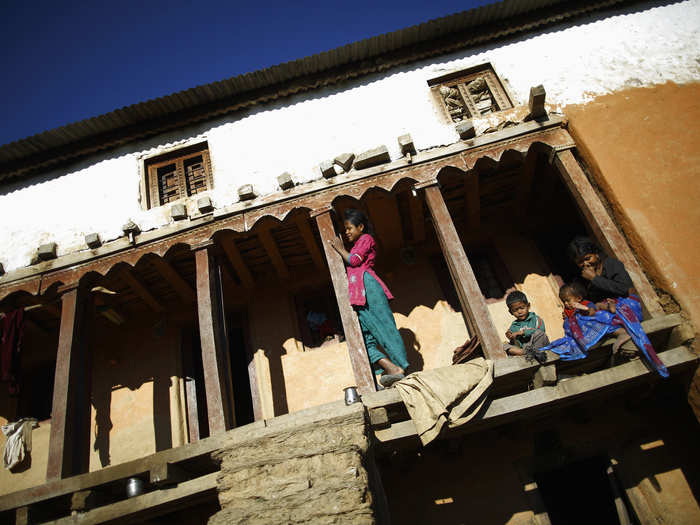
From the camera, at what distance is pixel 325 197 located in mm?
6215

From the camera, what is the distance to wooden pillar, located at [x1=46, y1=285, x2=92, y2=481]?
5.09m

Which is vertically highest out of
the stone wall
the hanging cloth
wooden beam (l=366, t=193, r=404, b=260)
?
wooden beam (l=366, t=193, r=404, b=260)

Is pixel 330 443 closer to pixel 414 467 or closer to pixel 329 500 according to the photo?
pixel 329 500

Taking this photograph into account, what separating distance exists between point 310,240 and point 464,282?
2729mm

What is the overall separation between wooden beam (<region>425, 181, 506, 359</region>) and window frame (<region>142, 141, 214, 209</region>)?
11.6ft

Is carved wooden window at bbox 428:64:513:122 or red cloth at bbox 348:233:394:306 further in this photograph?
carved wooden window at bbox 428:64:513:122

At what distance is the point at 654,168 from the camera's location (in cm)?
554

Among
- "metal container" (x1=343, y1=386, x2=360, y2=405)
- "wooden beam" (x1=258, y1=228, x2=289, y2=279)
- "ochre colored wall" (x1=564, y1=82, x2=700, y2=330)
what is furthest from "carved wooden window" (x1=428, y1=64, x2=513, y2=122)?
"metal container" (x1=343, y1=386, x2=360, y2=405)

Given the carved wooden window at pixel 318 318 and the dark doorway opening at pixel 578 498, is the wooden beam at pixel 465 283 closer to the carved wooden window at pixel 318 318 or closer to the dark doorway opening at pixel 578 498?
the carved wooden window at pixel 318 318

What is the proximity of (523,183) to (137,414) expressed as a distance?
22.9ft

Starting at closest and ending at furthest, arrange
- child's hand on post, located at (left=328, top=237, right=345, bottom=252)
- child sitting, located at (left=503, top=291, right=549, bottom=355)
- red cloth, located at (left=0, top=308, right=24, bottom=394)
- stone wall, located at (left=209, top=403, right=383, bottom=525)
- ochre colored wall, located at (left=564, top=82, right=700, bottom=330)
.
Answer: stone wall, located at (left=209, top=403, right=383, bottom=525)
ochre colored wall, located at (left=564, top=82, right=700, bottom=330)
child sitting, located at (left=503, top=291, right=549, bottom=355)
child's hand on post, located at (left=328, top=237, right=345, bottom=252)
red cloth, located at (left=0, top=308, right=24, bottom=394)

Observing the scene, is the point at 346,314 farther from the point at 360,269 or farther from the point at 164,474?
the point at 164,474

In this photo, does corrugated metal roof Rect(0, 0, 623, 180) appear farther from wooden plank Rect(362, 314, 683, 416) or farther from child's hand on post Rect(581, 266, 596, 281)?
wooden plank Rect(362, 314, 683, 416)

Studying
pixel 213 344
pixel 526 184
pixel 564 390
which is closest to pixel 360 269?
pixel 213 344
